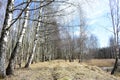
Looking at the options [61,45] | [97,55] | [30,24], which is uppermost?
[30,24]

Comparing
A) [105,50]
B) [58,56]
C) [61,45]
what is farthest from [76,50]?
[105,50]

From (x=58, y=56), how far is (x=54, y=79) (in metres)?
49.4

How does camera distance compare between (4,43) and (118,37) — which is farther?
(118,37)

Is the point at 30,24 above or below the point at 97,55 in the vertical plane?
above

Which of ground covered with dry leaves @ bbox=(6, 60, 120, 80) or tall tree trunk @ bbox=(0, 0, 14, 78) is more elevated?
tall tree trunk @ bbox=(0, 0, 14, 78)

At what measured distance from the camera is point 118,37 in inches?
971

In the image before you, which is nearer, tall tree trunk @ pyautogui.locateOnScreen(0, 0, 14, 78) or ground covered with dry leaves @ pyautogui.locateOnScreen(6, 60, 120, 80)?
tall tree trunk @ pyautogui.locateOnScreen(0, 0, 14, 78)

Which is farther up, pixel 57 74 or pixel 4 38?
pixel 4 38

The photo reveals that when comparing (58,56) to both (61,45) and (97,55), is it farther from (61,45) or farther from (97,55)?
(97,55)

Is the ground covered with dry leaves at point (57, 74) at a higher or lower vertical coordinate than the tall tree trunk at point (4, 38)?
lower

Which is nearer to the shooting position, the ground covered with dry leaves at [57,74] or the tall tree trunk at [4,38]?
the tall tree trunk at [4,38]

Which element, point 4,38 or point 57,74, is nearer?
point 4,38

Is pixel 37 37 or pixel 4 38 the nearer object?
pixel 4 38

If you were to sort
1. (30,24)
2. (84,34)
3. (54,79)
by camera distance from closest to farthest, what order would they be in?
1. (54,79)
2. (30,24)
3. (84,34)
